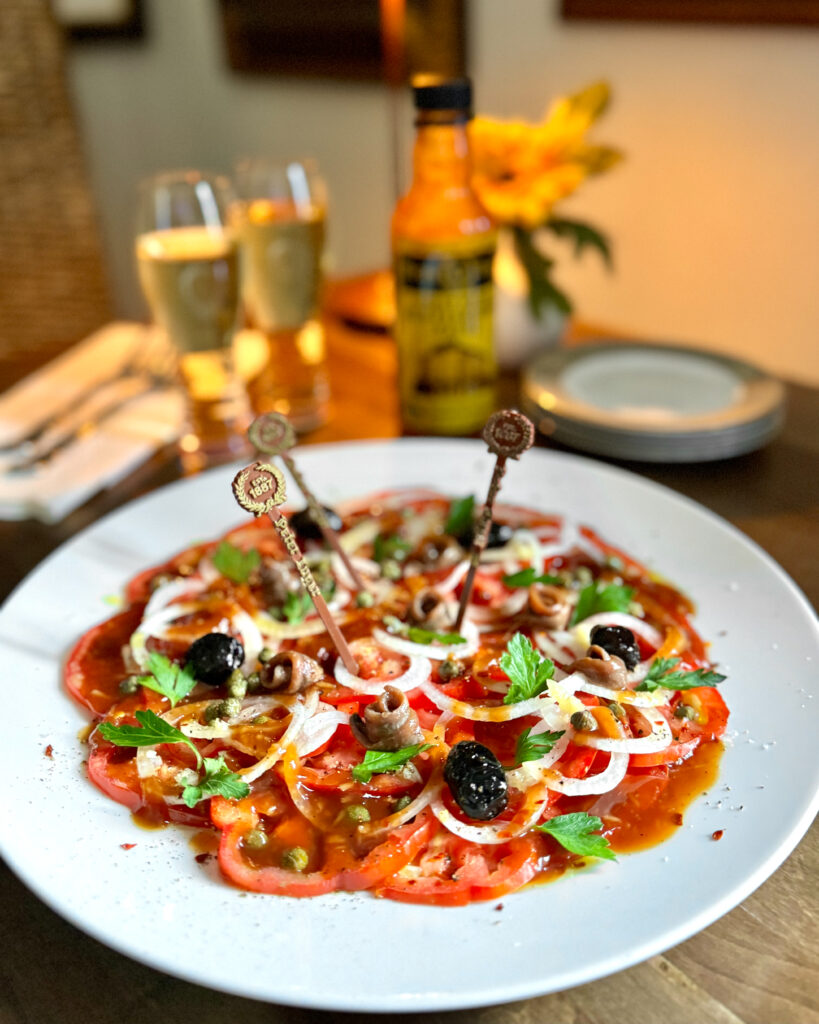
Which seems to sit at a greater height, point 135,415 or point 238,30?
point 238,30

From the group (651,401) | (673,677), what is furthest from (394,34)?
(673,677)

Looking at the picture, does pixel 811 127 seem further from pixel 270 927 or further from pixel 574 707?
pixel 270 927

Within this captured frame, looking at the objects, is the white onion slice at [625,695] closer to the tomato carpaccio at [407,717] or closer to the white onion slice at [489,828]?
the tomato carpaccio at [407,717]

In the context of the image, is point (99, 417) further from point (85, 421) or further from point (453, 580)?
point (453, 580)

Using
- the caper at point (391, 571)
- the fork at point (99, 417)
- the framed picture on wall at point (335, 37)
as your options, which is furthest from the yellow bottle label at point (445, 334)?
the framed picture on wall at point (335, 37)

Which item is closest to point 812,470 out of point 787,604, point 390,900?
point 787,604

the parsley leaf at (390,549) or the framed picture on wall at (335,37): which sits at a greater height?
the framed picture on wall at (335,37)
